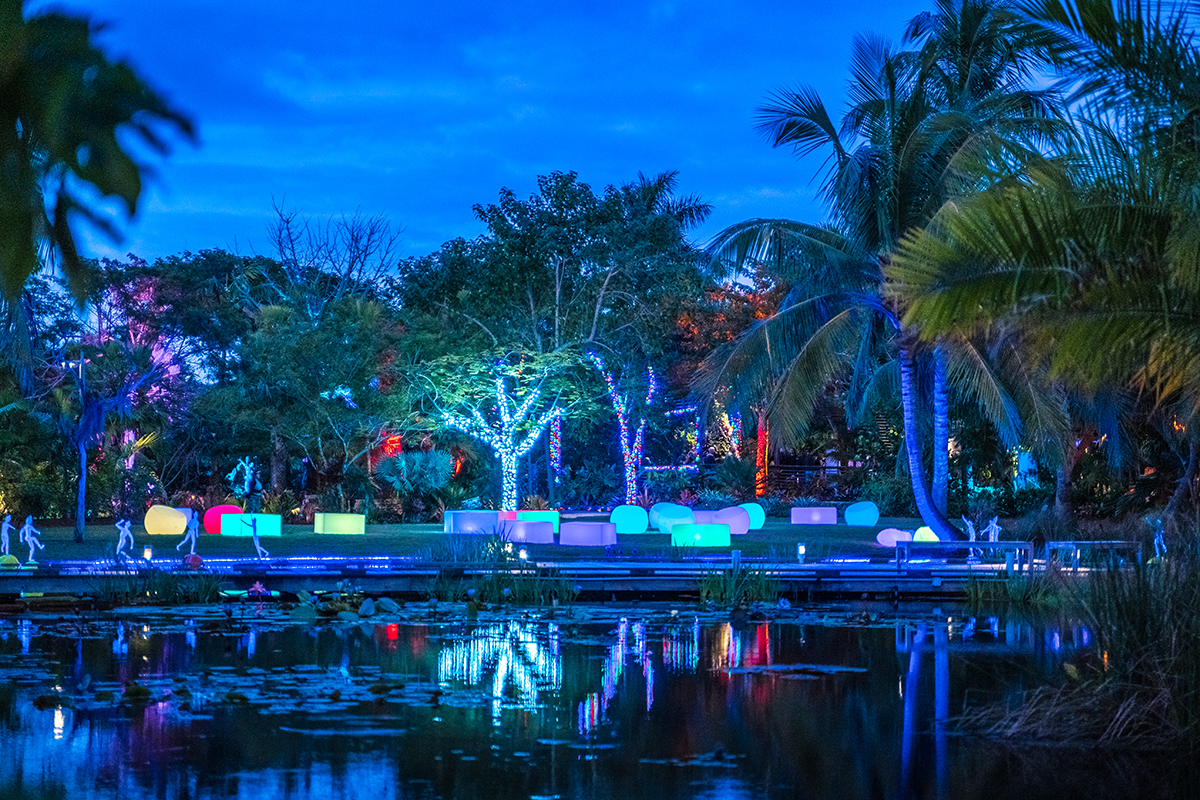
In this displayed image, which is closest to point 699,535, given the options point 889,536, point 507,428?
point 889,536

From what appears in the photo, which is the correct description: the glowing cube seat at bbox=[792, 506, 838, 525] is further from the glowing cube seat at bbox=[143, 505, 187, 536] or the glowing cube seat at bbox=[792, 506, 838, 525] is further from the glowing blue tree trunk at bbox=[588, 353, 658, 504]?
the glowing cube seat at bbox=[143, 505, 187, 536]

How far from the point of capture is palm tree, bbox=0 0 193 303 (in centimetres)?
1353

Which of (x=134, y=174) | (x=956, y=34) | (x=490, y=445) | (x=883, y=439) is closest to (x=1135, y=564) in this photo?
(x=134, y=174)

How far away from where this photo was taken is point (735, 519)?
26734 mm

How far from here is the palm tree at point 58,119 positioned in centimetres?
1353

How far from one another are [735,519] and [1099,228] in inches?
694

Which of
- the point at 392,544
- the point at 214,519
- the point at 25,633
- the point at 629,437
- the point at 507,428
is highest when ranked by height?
the point at 629,437

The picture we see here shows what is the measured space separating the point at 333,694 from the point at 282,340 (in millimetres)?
23077

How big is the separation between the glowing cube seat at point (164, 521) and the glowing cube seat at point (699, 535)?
372 inches

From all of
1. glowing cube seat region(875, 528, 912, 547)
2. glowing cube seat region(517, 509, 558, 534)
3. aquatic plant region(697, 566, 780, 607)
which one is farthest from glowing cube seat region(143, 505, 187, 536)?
glowing cube seat region(875, 528, 912, 547)

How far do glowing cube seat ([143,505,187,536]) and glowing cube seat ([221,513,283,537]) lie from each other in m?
0.84

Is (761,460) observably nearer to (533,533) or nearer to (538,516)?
(538,516)

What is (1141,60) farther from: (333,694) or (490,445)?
(490,445)

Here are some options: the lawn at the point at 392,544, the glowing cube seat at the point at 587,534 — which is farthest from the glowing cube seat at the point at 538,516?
the glowing cube seat at the point at 587,534
